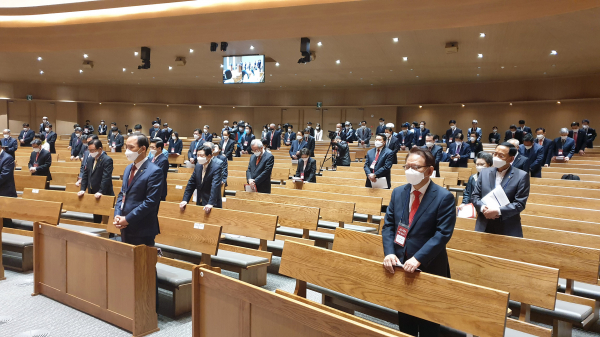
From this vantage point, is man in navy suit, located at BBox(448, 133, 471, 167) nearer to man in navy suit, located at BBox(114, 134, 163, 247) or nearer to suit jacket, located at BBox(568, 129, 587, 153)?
suit jacket, located at BBox(568, 129, 587, 153)

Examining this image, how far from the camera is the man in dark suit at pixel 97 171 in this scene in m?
5.36

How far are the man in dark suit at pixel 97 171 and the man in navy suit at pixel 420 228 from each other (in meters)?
4.29

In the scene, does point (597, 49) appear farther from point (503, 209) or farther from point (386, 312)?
point (386, 312)

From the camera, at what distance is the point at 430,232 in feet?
7.79

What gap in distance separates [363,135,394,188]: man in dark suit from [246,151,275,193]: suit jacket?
1.45 metres

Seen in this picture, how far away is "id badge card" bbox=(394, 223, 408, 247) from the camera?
240cm

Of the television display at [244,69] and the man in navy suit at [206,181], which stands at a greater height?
the television display at [244,69]

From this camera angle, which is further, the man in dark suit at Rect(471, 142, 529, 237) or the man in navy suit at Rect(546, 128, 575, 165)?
the man in navy suit at Rect(546, 128, 575, 165)

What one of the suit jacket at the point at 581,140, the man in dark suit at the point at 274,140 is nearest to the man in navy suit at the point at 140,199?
the man in dark suit at the point at 274,140

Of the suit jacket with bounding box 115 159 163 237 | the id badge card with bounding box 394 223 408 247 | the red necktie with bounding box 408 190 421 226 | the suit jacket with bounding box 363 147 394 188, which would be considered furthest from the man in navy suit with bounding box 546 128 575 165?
the suit jacket with bounding box 115 159 163 237

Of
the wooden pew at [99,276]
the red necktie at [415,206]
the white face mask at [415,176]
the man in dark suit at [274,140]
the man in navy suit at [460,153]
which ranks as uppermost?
the man in dark suit at [274,140]

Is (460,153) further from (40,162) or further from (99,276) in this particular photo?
(40,162)

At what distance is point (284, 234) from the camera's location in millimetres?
5094

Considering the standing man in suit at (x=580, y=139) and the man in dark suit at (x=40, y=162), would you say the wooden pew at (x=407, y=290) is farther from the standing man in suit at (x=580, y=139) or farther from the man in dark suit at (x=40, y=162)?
the standing man in suit at (x=580, y=139)
